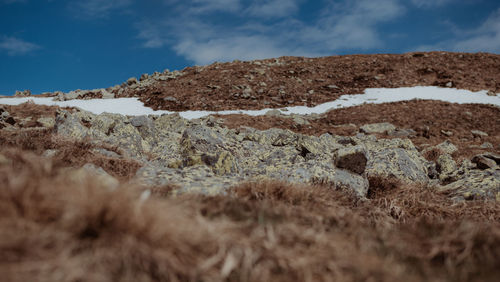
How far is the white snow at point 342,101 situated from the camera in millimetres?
30500

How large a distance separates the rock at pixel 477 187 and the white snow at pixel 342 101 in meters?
24.9

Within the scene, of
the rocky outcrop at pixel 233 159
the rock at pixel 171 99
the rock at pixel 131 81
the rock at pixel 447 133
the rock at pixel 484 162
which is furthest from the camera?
the rock at pixel 131 81

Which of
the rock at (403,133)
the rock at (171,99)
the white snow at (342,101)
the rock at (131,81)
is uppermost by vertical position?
the rock at (131,81)

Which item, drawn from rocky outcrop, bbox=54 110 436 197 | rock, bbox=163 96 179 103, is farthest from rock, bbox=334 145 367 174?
rock, bbox=163 96 179 103

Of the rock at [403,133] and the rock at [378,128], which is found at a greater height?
the rock at [378,128]

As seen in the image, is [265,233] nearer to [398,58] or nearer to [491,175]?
[491,175]

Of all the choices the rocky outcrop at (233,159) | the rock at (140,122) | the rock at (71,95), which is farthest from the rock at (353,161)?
the rock at (71,95)

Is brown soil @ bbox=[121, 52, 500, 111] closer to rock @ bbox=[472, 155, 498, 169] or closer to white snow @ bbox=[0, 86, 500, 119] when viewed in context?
white snow @ bbox=[0, 86, 500, 119]

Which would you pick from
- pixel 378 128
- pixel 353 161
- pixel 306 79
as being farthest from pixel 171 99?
pixel 353 161

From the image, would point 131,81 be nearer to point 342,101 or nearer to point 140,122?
point 342,101

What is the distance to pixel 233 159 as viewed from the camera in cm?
550

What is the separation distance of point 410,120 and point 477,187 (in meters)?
21.8

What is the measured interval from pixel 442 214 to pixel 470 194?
3.79ft

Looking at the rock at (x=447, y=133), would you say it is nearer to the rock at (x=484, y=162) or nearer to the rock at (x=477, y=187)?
the rock at (x=484, y=162)
